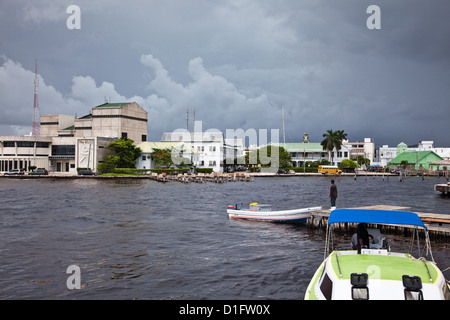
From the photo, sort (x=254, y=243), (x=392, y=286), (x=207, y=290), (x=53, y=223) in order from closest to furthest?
(x=392, y=286) → (x=207, y=290) → (x=254, y=243) → (x=53, y=223)

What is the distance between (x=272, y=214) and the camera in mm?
32500

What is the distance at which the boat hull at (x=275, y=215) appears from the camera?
102ft

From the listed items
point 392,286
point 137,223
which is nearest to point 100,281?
point 392,286

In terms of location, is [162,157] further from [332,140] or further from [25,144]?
[332,140]

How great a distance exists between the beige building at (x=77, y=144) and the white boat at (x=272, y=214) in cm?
7931

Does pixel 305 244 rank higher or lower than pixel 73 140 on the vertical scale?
lower

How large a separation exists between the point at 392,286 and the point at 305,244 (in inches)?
581

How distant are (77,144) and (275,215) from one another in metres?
87.3

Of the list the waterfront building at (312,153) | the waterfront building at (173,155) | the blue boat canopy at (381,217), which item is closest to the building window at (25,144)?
the waterfront building at (173,155)

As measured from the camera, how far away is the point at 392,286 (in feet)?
33.3

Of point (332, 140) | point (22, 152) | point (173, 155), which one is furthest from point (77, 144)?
point (332, 140)

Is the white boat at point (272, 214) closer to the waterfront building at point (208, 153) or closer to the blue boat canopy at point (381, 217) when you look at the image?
the blue boat canopy at point (381, 217)

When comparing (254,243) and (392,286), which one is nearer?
(392,286)
